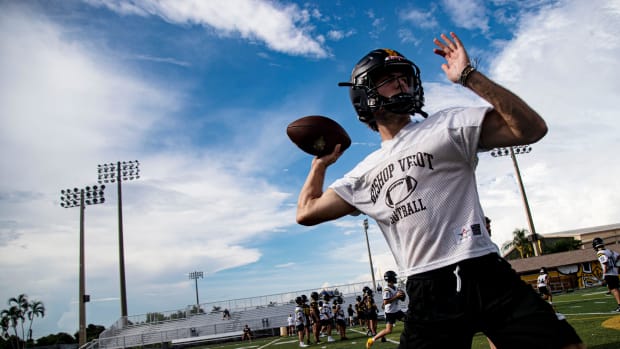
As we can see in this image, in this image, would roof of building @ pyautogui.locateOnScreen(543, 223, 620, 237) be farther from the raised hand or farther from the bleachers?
the raised hand

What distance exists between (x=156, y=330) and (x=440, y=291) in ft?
118

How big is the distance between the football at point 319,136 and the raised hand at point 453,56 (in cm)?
104

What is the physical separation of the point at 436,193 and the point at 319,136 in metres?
1.18

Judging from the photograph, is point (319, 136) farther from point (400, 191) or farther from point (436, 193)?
point (436, 193)

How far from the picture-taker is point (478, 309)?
1.95 meters

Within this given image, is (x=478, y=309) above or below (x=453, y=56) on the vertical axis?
below

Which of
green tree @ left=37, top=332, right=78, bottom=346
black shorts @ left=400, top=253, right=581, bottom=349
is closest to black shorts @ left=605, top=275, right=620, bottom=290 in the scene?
black shorts @ left=400, top=253, right=581, bottom=349

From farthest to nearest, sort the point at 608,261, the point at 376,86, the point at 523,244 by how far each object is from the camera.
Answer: the point at 523,244, the point at 608,261, the point at 376,86

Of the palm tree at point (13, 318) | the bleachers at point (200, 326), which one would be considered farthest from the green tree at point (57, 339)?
the bleachers at point (200, 326)

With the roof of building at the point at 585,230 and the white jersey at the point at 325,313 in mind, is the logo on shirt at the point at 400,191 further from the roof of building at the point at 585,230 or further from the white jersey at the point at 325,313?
the roof of building at the point at 585,230

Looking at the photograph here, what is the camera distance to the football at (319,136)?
310 cm

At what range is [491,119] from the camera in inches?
80.0

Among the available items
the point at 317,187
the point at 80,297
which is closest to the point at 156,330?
the point at 80,297

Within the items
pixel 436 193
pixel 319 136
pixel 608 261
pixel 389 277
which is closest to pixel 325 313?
pixel 389 277
